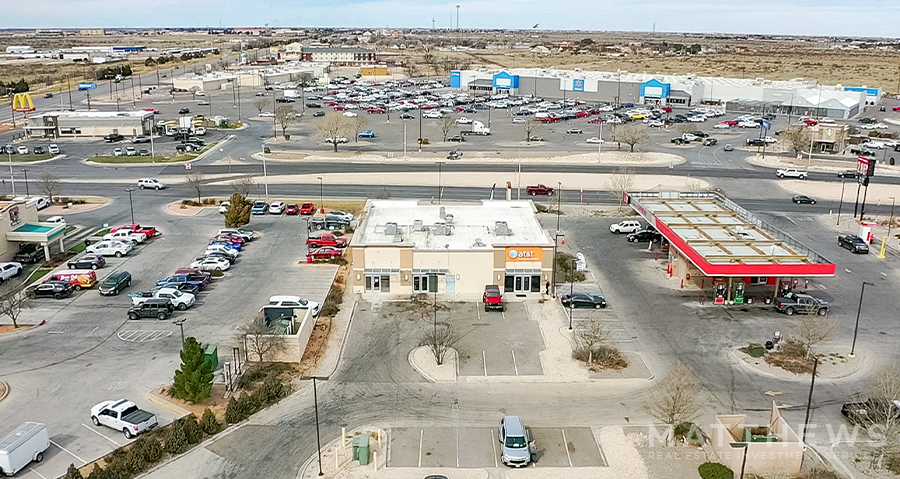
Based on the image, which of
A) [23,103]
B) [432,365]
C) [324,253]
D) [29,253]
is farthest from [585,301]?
[23,103]

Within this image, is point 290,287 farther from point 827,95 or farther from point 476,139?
point 827,95

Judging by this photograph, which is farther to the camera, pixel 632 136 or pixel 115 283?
pixel 632 136

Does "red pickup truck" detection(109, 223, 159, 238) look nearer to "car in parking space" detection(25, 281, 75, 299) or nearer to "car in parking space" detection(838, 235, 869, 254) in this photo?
"car in parking space" detection(25, 281, 75, 299)

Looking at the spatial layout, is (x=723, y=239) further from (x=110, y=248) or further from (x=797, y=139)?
(x=797, y=139)

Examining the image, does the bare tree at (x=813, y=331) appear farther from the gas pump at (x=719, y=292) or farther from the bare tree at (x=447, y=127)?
the bare tree at (x=447, y=127)

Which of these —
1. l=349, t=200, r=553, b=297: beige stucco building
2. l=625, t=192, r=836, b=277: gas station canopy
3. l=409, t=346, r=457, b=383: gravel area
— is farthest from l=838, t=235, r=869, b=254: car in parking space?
l=409, t=346, r=457, b=383: gravel area

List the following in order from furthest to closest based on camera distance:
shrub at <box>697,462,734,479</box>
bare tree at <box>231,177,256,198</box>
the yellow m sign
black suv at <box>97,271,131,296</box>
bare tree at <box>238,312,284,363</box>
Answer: the yellow m sign → bare tree at <box>231,177,256,198</box> → black suv at <box>97,271,131,296</box> → bare tree at <box>238,312,284,363</box> → shrub at <box>697,462,734,479</box>

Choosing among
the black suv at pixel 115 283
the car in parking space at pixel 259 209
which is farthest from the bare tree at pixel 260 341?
the car in parking space at pixel 259 209
